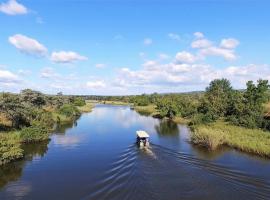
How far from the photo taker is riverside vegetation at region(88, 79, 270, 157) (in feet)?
120

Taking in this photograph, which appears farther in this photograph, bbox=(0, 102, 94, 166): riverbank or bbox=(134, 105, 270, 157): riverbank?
bbox=(134, 105, 270, 157): riverbank

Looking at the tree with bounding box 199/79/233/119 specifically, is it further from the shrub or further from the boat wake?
the boat wake

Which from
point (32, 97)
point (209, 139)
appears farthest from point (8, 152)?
point (32, 97)

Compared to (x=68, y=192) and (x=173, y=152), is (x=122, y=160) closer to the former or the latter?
(x=173, y=152)

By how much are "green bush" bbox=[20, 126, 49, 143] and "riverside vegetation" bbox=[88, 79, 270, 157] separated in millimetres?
19464

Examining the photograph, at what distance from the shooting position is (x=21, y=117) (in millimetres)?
46594

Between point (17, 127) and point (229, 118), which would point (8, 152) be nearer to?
point (17, 127)

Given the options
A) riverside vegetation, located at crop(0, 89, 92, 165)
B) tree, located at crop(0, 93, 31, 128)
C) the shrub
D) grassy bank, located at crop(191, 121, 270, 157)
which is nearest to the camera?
riverside vegetation, located at crop(0, 89, 92, 165)

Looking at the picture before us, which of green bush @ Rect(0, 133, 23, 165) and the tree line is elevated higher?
the tree line

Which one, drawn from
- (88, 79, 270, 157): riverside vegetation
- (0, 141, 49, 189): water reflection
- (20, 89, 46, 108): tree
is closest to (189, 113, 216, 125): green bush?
(88, 79, 270, 157): riverside vegetation

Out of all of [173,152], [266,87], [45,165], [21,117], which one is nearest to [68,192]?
[45,165]

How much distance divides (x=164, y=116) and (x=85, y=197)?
196ft

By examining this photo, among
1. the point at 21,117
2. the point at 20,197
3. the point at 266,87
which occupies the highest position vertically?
the point at 266,87

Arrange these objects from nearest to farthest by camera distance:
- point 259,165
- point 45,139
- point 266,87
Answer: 1. point 259,165
2. point 45,139
3. point 266,87
